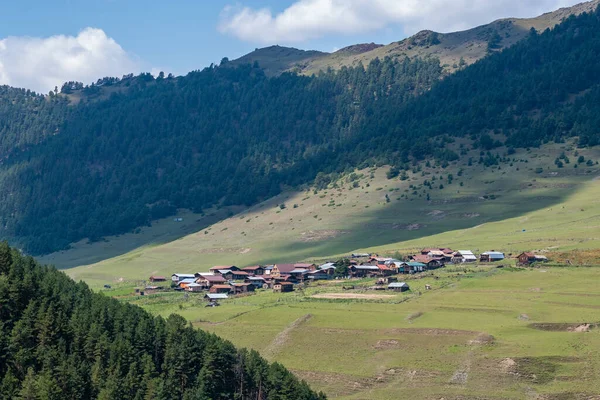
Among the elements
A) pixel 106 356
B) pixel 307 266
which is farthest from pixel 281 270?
pixel 106 356

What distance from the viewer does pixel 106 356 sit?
322 ft


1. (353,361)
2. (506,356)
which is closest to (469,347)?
(506,356)

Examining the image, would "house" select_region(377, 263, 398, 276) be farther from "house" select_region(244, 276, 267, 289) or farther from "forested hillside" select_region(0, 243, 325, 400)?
"forested hillside" select_region(0, 243, 325, 400)

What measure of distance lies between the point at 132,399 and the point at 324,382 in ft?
100

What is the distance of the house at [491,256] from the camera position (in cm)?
17612

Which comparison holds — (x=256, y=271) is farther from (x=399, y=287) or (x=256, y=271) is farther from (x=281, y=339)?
(x=281, y=339)

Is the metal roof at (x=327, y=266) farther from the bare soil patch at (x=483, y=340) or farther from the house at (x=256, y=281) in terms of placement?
the bare soil patch at (x=483, y=340)

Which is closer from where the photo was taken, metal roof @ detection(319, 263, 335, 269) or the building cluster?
the building cluster

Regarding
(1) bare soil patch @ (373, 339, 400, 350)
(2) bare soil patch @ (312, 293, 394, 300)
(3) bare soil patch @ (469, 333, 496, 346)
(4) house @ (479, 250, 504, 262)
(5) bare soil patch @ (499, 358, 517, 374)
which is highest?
(4) house @ (479, 250, 504, 262)

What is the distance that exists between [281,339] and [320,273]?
56.7m

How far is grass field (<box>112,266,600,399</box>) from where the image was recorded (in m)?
109

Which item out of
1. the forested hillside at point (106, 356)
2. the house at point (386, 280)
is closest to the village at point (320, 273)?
the house at point (386, 280)

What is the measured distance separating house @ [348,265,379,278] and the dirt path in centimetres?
4500

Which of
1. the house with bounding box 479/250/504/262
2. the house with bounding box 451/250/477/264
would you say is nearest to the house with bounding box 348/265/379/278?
the house with bounding box 451/250/477/264
